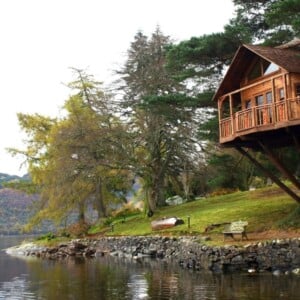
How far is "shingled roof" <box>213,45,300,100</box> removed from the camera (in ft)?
82.7

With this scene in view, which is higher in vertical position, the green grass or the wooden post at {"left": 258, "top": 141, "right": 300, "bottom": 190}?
the wooden post at {"left": 258, "top": 141, "right": 300, "bottom": 190}

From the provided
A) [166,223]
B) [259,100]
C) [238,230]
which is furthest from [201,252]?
[166,223]

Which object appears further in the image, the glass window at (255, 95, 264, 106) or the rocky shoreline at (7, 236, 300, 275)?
the glass window at (255, 95, 264, 106)

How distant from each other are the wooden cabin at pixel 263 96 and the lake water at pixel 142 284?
7.08 m

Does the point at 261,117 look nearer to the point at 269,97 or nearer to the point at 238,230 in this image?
the point at 269,97

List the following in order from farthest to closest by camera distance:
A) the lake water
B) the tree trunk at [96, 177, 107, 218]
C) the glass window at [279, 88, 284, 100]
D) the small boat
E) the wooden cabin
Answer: the tree trunk at [96, 177, 107, 218] < the small boat < the glass window at [279, 88, 284, 100] < the wooden cabin < the lake water

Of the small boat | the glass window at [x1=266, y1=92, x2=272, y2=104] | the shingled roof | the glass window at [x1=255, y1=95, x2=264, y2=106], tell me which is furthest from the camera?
the small boat

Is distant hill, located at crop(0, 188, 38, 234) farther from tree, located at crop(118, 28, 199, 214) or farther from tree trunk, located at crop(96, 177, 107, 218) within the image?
tree, located at crop(118, 28, 199, 214)

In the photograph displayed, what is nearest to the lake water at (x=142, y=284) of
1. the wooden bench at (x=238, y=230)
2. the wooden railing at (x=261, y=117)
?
the wooden bench at (x=238, y=230)

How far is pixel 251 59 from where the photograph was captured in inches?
1120

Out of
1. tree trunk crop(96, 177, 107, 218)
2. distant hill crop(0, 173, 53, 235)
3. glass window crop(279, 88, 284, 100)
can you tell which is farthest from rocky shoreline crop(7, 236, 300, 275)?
distant hill crop(0, 173, 53, 235)

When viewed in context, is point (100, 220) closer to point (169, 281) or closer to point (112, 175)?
point (112, 175)

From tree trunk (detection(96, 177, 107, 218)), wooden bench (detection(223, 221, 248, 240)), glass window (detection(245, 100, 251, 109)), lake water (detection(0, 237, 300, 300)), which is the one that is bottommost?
lake water (detection(0, 237, 300, 300))

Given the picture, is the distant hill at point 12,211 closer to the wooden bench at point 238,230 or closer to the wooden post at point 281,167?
the wooden bench at point 238,230
